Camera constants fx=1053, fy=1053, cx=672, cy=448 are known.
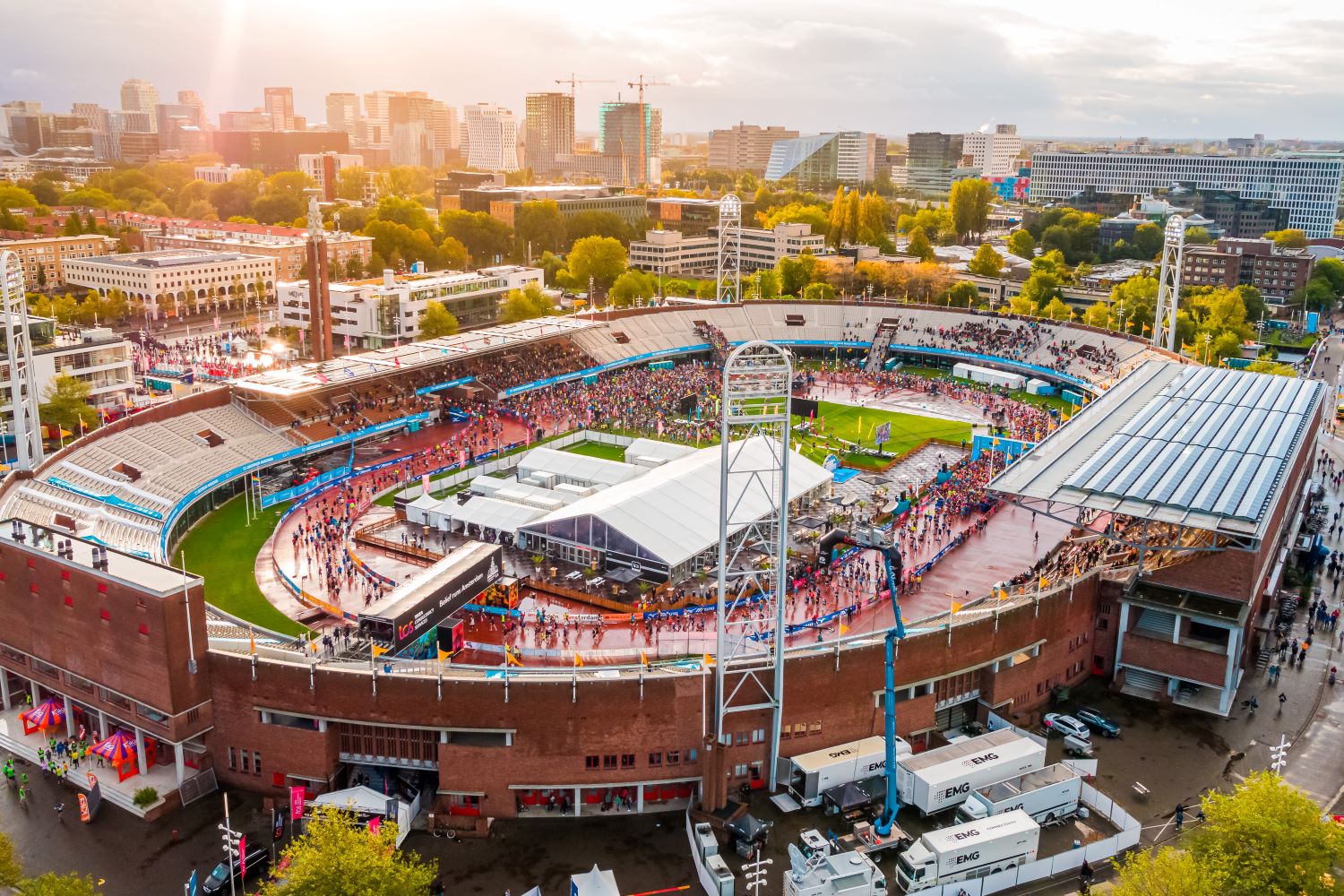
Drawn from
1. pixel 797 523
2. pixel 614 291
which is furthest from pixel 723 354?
pixel 797 523

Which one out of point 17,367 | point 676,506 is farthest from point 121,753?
point 17,367

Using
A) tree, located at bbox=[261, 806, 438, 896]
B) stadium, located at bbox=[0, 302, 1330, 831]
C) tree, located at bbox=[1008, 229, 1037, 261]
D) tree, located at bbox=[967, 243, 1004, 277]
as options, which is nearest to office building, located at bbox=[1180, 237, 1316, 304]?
tree, located at bbox=[967, 243, 1004, 277]

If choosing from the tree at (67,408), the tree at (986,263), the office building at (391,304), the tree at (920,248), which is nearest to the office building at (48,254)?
the office building at (391,304)

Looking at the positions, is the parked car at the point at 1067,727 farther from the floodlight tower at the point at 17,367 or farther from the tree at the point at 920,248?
the tree at the point at 920,248

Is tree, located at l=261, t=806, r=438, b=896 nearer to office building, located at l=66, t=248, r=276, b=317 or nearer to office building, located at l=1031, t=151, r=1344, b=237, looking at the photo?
office building, located at l=66, t=248, r=276, b=317

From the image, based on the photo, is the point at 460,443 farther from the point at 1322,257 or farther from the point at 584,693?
the point at 1322,257
